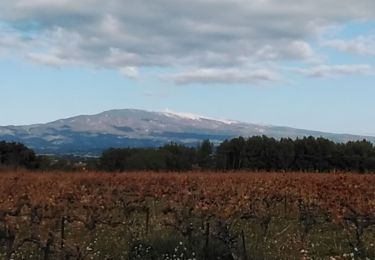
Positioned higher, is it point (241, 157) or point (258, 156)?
point (258, 156)

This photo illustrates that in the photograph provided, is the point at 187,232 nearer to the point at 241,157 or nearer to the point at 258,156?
the point at 258,156

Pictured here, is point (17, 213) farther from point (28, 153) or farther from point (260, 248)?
point (28, 153)

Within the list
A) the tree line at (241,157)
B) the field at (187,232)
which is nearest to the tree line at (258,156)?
the tree line at (241,157)

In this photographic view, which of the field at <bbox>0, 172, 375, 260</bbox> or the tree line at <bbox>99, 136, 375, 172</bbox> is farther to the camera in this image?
the tree line at <bbox>99, 136, 375, 172</bbox>

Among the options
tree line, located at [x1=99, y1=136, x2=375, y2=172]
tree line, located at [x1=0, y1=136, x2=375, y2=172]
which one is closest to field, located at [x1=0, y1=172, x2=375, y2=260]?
tree line, located at [x1=0, y1=136, x2=375, y2=172]

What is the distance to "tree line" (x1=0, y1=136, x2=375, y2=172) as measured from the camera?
57.8m

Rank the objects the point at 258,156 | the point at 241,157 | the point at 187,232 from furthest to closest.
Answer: the point at 241,157 < the point at 258,156 < the point at 187,232

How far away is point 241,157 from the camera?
65688 mm

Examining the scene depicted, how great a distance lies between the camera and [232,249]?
34.2ft

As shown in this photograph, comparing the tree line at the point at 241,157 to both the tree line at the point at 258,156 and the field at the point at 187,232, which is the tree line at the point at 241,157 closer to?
the tree line at the point at 258,156

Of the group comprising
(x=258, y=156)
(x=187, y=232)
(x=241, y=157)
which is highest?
(x=258, y=156)

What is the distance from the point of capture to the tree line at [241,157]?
57781 mm

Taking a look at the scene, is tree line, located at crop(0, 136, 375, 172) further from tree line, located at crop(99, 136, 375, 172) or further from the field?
the field

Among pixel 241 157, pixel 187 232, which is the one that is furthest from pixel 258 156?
pixel 187 232
